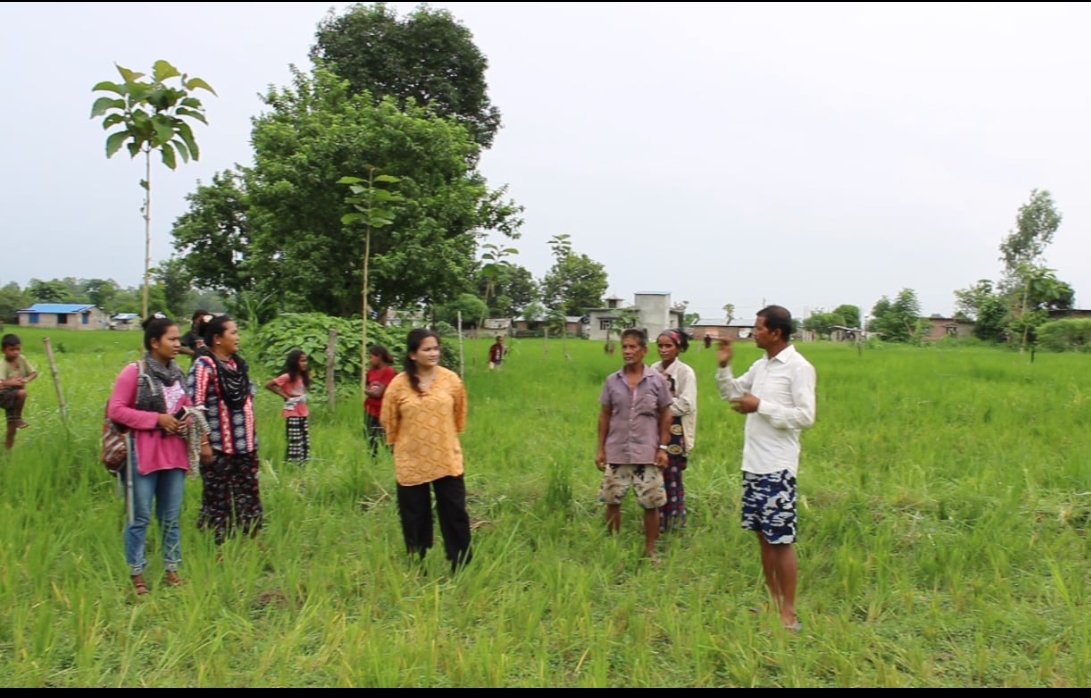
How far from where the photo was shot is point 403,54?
734 inches

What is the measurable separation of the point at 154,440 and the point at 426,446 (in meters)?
1.40

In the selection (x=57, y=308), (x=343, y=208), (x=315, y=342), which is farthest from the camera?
(x=57, y=308)

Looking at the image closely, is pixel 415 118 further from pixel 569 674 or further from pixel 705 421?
pixel 569 674

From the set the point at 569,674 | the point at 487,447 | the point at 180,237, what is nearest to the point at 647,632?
the point at 569,674

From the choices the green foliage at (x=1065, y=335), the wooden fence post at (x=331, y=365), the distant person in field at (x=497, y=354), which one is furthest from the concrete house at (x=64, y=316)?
the green foliage at (x=1065, y=335)

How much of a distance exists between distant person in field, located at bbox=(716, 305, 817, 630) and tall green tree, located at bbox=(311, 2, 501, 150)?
16.2m

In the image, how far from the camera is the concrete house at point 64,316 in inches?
1988

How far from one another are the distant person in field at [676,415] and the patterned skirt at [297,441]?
316cm

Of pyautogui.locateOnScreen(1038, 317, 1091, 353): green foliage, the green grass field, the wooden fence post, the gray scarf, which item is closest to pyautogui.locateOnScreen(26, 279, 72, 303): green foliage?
the wooden fence post

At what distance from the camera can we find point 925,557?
421 cm

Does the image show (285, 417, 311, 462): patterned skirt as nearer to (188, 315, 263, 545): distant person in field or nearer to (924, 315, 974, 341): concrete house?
(188, 315, 263, 545): distant person in field

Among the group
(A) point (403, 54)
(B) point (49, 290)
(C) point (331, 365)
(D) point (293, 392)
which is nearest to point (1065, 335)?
(A) point (403, 54)

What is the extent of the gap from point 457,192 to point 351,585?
37.2ft

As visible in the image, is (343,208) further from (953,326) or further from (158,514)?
(953,326)
